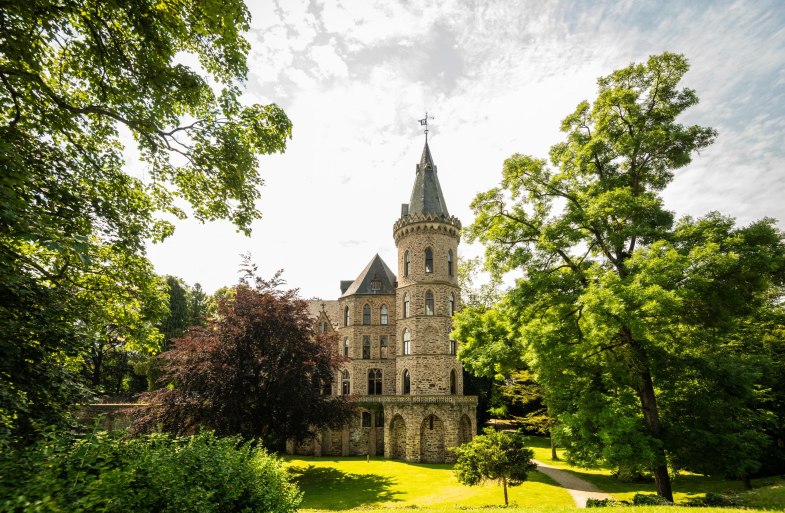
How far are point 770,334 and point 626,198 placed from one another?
18.4 meters

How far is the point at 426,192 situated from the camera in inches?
1286

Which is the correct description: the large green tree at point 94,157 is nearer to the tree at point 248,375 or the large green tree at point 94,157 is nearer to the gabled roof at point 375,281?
the tree at point 248,375

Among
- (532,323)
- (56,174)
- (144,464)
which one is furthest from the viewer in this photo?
(532,323)

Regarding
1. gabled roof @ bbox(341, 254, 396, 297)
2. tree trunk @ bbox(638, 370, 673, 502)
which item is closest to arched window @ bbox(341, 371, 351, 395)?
gabled roof @ bbox(341, 254, 396, 297)

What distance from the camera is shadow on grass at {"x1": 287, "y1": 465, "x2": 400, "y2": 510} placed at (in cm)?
1725

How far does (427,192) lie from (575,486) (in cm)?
2197

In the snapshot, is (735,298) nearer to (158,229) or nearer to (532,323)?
(532,323)

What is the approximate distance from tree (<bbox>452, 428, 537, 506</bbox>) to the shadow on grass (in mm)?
3854

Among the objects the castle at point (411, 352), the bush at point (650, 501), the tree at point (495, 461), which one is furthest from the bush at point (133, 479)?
the castle at point (411, 352)

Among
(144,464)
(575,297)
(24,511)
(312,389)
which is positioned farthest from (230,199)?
(312,389)

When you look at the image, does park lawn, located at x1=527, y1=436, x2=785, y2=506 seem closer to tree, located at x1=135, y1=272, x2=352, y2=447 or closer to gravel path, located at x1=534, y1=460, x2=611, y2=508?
gravel path, located at x1=534, y1=460, x2=611, y2=508

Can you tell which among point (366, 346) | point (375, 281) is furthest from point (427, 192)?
point (366, 346)

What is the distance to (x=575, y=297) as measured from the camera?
524 inches

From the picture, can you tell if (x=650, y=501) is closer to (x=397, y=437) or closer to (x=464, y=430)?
(x=464, y=430)
